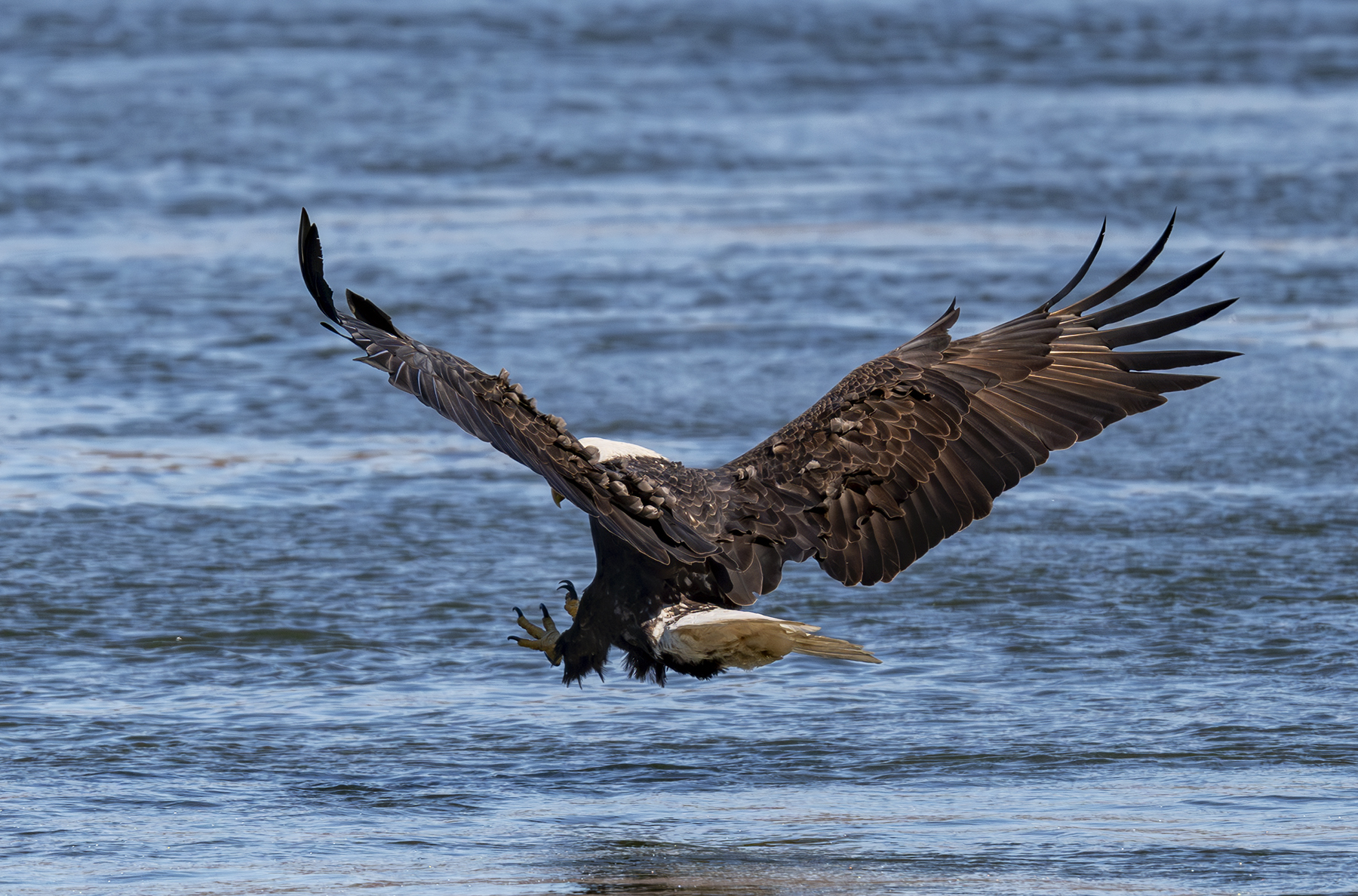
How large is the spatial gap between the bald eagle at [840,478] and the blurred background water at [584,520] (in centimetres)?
36

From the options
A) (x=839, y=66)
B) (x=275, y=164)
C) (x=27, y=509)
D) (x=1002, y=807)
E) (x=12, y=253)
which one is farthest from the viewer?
(x=839, y=66)

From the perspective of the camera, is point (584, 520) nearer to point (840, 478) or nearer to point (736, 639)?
point (840, 478)

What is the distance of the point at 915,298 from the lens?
9.55 m

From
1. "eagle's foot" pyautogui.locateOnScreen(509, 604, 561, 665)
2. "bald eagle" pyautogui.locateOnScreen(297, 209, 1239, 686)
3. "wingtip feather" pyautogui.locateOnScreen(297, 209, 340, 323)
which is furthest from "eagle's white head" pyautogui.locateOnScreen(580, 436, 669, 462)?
"wingtip feather" pyautogui.locateOnScreen(297, 209, 340, 323)

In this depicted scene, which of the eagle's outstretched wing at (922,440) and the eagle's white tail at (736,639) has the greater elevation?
the eagle's outstretched wing at (922,440)

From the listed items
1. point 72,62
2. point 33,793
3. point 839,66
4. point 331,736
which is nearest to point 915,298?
point 331,736

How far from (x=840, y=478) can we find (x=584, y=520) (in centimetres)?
200

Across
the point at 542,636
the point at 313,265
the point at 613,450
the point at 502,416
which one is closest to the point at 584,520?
the point at 542,636

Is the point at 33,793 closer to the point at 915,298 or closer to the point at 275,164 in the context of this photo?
the point at 915,298

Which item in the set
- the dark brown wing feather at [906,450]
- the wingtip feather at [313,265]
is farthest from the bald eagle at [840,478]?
the wingtip feather at [313,265]

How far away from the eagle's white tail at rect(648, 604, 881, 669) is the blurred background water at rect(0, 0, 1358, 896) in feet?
1.01

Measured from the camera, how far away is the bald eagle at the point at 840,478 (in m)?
4.56

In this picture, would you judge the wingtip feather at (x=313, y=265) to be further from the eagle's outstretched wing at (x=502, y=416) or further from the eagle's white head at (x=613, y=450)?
the eagle's white head at (x=613, y=450)

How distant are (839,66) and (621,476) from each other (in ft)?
38.9
